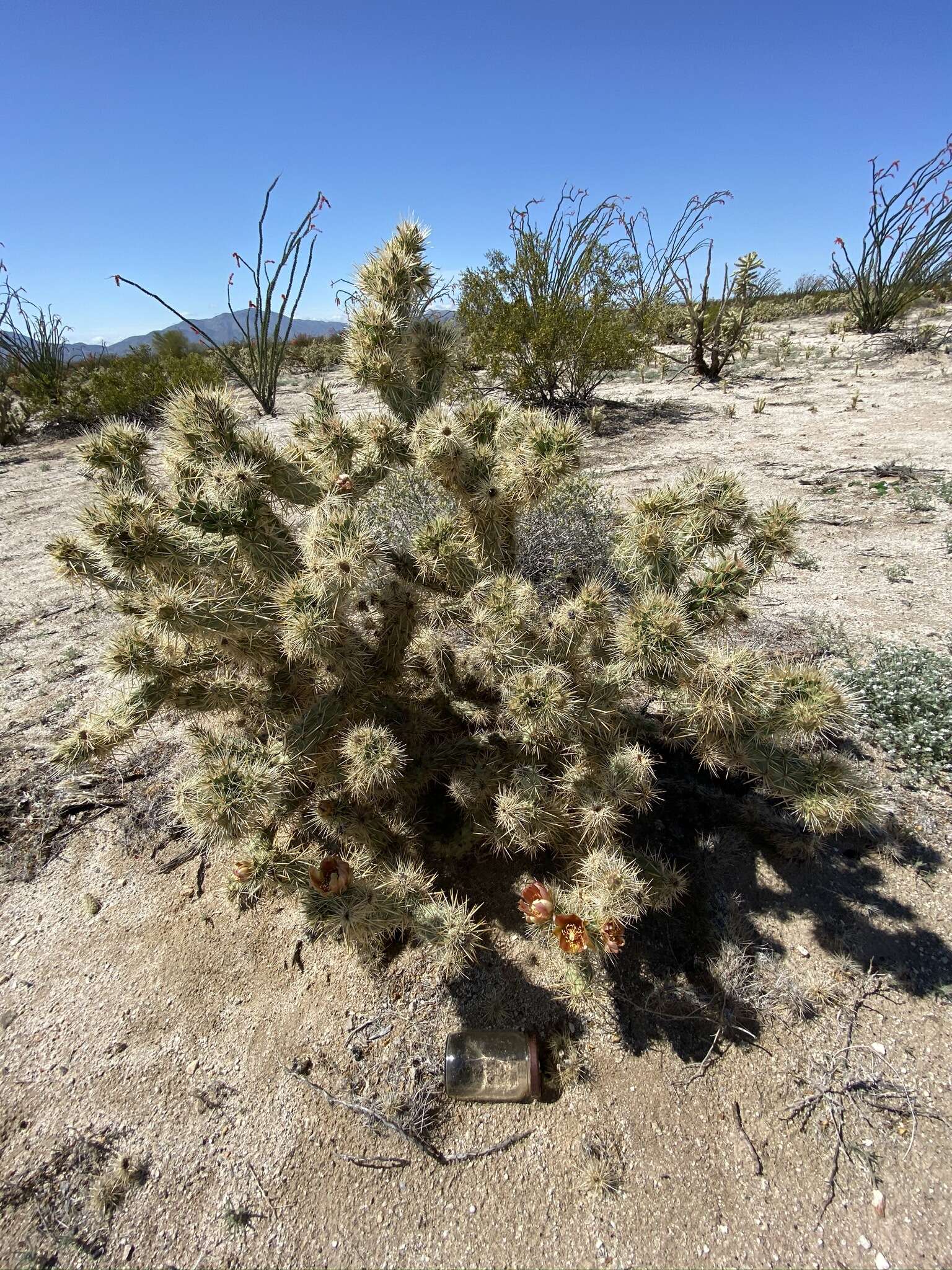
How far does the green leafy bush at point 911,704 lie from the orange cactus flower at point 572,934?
6.17 ft

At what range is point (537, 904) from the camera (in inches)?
75.0

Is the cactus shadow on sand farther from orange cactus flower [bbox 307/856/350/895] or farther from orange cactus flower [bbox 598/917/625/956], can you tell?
orange cactus flower [bbox 307/856/350/895]

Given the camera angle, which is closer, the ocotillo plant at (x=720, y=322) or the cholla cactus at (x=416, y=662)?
the cholla cactus at (x=416, y=662)

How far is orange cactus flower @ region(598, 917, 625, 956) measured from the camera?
1.76 meters

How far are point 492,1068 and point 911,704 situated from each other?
2.49m

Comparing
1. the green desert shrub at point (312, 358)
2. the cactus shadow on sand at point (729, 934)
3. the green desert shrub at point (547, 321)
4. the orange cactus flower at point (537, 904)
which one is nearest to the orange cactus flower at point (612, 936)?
the orange cactus flower at point (537, 904)

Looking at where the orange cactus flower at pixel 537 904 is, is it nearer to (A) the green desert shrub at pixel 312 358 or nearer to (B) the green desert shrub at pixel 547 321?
(B) the green desert shrub at pixel 547 321

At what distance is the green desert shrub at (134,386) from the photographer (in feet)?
36.0

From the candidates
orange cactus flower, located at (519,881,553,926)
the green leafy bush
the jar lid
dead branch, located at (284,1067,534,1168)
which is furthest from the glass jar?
the green leafy bush

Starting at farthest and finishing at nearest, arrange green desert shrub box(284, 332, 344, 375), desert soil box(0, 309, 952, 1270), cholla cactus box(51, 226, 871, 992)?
1. green desert shrub box(284, 332, 344, 375)
2. cholla cactus box(51, 226, 871, 992)
3. desert soil box(0, 309, 952, 1270)

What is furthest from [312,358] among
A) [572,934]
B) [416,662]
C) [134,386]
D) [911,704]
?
[572,934]

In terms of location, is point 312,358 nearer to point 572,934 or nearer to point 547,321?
point 547,321

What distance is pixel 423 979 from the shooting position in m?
2.23

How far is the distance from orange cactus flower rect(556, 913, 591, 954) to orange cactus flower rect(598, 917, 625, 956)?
52 millimetres
